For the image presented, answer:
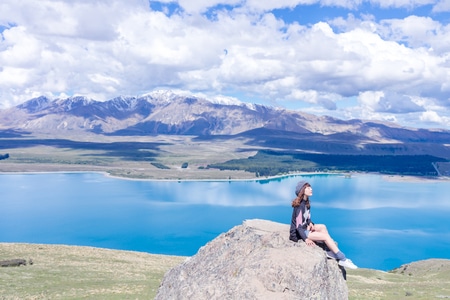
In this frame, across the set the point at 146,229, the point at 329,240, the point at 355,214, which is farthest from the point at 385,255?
the point at 329,240

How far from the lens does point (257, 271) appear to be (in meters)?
13.0

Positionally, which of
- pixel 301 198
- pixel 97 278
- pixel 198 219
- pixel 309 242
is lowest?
pixel 198 219

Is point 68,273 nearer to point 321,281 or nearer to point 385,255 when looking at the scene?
point 321,281

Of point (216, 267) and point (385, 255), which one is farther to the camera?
point (385, 255)

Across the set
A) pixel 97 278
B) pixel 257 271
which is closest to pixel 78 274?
pixel 97 278

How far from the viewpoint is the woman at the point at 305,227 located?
13492mm

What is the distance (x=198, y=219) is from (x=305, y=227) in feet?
415

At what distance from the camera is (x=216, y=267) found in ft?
46.6

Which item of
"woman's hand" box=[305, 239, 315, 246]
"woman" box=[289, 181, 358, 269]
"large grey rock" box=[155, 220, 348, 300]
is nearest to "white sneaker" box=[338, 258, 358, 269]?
"woman" box=[289, 181, 358, 269]

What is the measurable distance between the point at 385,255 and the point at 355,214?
5200 cm

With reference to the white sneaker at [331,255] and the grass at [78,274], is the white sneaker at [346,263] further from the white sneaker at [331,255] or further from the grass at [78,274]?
the grass at [78,274]

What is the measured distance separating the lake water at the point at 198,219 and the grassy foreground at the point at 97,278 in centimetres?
4975

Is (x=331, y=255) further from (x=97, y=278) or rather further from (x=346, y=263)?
(x=97, y=278)

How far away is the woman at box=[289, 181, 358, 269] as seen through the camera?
13492 millimetres
